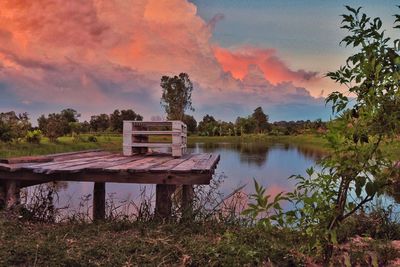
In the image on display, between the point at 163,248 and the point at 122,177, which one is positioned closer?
the point at 163,248

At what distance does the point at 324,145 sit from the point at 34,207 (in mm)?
4720

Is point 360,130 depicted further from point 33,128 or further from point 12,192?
point 33,128

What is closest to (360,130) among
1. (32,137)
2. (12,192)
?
(12,192)

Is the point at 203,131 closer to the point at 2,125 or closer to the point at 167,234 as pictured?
the point at 2,125

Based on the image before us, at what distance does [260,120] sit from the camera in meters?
87.2

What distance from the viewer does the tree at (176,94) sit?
202 ft

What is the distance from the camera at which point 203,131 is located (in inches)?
3344

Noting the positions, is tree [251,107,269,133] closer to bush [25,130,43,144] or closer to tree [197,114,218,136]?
tree [197,114,218,136]

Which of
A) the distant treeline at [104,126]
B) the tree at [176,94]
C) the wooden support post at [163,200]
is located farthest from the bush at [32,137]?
the tree at [176,94]

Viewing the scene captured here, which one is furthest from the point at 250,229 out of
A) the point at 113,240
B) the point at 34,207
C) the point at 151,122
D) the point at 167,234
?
the point at 151,122

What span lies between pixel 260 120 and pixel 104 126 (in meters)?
35.8

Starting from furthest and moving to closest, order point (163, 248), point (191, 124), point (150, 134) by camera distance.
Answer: point (191, 124) < point (150, 134) < point (163, 248)

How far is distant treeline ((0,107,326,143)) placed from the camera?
2241 cm

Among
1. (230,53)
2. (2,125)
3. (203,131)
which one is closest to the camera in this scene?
(230,53)
